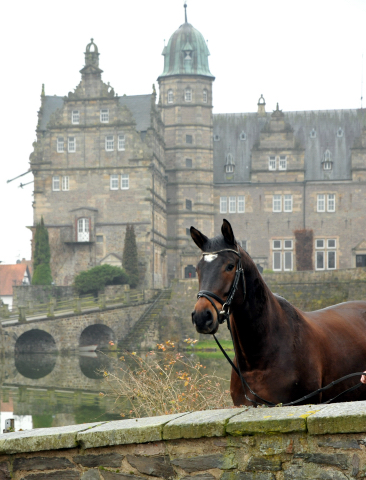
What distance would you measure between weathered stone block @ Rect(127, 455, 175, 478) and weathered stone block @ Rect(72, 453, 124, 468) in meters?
0.12

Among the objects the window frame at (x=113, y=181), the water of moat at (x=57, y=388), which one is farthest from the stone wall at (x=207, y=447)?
the window frame at (x=113, y=181)

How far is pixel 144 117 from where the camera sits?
50469 millimetres

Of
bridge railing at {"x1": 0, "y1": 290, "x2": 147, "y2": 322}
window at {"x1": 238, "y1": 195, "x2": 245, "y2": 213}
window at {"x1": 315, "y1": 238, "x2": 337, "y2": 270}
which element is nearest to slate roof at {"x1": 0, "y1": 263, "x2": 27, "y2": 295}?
window at {"x1": 238, "y1": 195, "x2": 245, "y2": 213}

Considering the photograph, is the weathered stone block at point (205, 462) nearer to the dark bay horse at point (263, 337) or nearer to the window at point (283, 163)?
the dark bay horse at point (263, 337)

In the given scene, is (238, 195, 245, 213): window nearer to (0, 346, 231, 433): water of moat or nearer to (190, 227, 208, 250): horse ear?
(0, 346, 231, 433): water of moat

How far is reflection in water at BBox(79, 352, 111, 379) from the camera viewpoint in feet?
98.1

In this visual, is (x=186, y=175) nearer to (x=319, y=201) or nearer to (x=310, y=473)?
(x=319, y=201)

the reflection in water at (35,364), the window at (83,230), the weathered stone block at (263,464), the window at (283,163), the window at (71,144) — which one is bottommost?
the reflection in water at (35,364)

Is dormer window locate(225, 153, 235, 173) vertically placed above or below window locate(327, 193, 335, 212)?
above

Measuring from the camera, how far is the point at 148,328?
42.2 m

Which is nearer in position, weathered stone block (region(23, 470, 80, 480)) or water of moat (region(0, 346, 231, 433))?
weathered stone block (region(23, 470, 80, 480))

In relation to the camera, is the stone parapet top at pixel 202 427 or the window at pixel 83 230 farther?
the window at pixel 83 230

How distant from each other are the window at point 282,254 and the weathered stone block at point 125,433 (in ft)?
Answer: 164

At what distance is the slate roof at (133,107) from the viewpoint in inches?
1976
